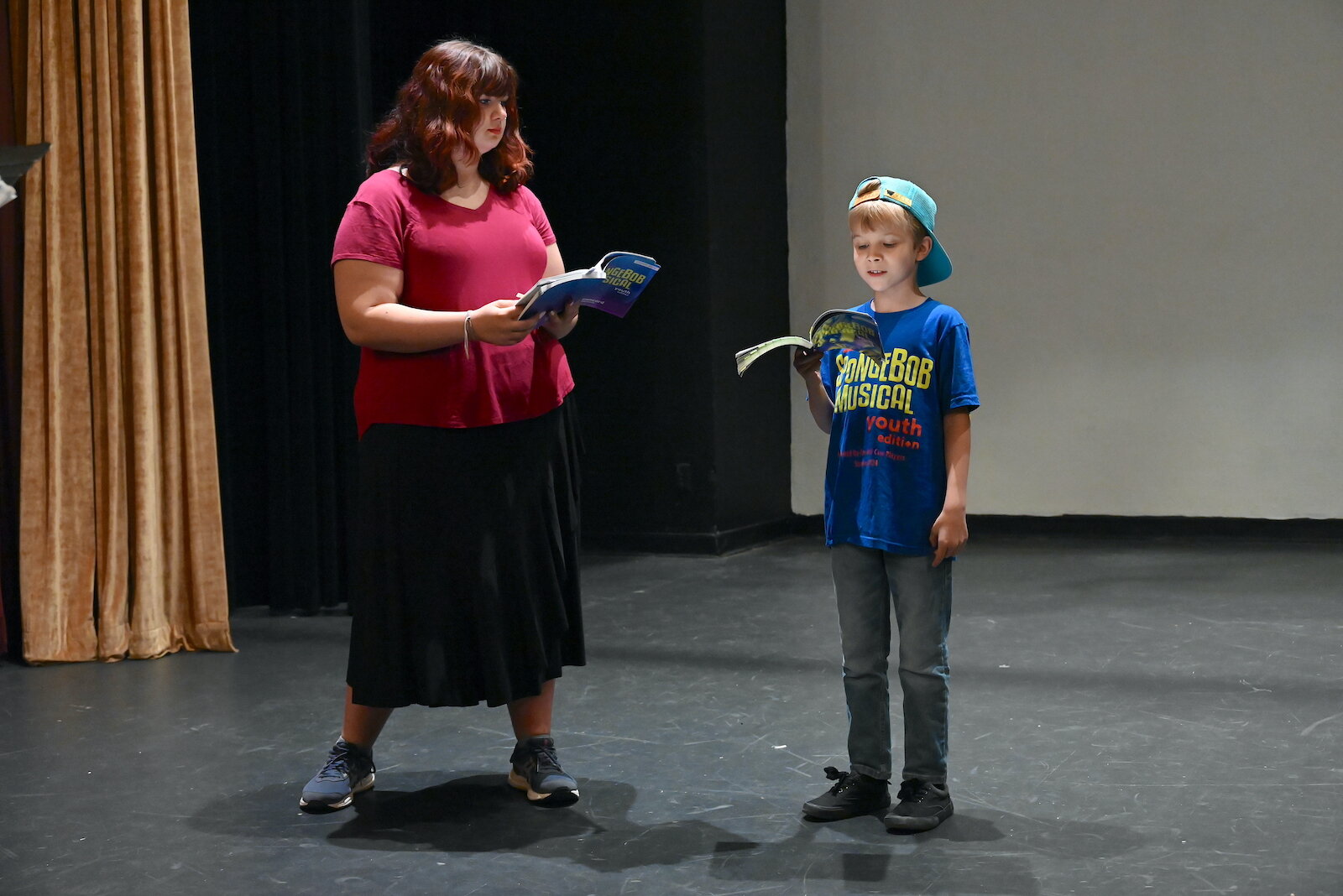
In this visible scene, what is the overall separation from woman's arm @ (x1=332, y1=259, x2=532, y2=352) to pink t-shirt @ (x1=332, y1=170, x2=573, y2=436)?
0.09 ft

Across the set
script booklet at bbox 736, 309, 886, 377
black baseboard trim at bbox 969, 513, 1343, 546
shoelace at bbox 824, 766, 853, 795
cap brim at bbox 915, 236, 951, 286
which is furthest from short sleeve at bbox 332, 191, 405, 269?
black baseboard trim at bbox 969, 513, 1343, 546

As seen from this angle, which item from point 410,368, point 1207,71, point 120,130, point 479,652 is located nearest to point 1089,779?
point 479,652

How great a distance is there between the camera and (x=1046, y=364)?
571 centimetres

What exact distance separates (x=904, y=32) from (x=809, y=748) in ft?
13.3

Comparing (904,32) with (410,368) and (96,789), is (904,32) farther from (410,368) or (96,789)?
(96,789)

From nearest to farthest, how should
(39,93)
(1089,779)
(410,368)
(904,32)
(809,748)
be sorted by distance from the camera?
(410,368) < (1089,779) < (809,748) < (39,93) < (904,32)

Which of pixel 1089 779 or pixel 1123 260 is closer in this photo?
pixel 1089 779

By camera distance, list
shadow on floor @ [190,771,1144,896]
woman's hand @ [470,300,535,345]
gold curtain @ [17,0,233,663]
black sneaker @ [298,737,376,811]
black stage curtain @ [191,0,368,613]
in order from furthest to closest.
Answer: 1. black stage curtain @ [191,0,368,613]
2. gold curtain @ [17,0,233,663]
3. black sneaker @ [298,737,376,811]
4. woman's hand @ [470,300,535,345]
5. shadow on floor @ [190,771,1144,896]

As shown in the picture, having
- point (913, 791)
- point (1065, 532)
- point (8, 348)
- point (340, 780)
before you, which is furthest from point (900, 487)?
point (1065, 532)

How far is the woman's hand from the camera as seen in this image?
6.68ft

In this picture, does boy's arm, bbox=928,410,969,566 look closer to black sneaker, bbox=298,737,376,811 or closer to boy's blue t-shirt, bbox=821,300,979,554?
boy's blue t-shirt, bbox=821,300,979,554

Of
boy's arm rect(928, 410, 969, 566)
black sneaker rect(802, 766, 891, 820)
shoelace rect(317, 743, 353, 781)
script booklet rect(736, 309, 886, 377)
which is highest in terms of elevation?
script booklet rect(736, 309, 886, 377)

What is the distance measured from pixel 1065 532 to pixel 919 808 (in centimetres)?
383

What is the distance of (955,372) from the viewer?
2094mm
